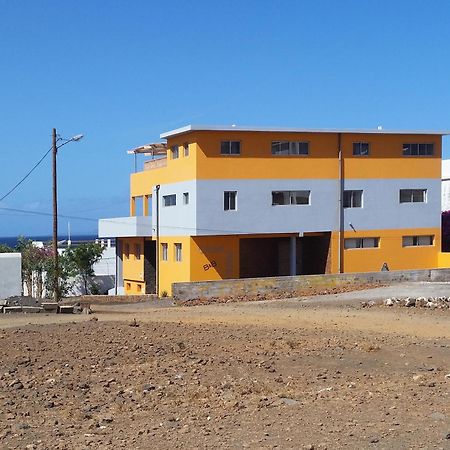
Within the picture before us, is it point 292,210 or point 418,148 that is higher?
point 418,148

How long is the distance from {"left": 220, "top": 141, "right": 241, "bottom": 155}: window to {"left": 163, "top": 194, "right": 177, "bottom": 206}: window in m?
4.08

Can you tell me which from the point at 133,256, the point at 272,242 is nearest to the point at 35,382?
the point at 272,242

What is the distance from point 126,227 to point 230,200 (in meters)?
9.46

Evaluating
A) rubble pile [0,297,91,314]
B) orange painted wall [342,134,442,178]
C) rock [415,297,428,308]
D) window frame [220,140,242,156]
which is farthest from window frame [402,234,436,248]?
rubble pile [0,297,91,314]

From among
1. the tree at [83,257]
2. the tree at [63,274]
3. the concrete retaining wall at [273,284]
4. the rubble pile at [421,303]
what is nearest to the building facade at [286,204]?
the tree at [83,257]

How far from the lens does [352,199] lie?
4838 centimetres

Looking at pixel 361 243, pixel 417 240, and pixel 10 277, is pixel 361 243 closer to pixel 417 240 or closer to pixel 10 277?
pixel 417 240

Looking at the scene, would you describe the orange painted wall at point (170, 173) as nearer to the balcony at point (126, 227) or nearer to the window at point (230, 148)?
the window at point (230, 148)

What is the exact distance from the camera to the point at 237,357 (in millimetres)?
15398

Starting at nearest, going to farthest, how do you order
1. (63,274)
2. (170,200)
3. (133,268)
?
(170,200), (63,274), (133,268)

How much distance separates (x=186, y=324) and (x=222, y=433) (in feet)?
40.6

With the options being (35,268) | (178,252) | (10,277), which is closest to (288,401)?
(10,277)

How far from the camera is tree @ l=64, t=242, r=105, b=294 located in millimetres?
55062

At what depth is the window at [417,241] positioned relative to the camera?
4991cm
